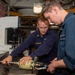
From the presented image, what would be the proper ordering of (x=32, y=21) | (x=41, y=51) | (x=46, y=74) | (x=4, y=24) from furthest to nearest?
(x=32, y=21)
(x=4, y=24)
(x=46, y=74)
(x=41, y=51)

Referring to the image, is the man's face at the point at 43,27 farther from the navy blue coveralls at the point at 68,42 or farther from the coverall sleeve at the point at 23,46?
the navy blue coveralls at the point at 68,42

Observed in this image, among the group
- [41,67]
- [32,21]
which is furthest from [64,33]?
[32,21]

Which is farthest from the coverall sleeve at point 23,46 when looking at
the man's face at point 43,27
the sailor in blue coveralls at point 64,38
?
the sailor in blue coveralls at point 64,38

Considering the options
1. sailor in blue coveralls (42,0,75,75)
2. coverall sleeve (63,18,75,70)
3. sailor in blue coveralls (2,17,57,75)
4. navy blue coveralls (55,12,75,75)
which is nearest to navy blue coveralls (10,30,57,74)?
sailor in blue coveralls (2,17,57,75)

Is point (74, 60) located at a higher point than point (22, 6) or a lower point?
lower

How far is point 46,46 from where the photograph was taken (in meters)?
2.38

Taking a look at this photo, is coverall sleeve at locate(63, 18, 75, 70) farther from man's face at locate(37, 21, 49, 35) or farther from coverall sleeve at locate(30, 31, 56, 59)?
man's face at locate(37, 21, 49, 35)

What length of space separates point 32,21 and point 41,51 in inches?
110

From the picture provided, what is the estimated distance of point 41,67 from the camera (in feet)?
6.98

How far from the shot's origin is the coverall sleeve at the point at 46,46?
2320 mm

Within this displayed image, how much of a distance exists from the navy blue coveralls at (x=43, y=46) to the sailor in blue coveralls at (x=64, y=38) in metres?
0.35

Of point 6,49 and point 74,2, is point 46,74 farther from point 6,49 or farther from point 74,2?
point 74,2

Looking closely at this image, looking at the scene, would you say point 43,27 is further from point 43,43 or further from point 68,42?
point 68,42

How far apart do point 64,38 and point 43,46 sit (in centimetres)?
62
